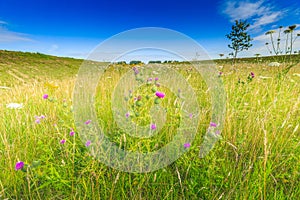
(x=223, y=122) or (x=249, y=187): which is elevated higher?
Answer: (x=223, y=122)

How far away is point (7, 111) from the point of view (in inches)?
88.4

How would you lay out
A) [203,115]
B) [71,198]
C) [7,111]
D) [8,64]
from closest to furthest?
[71,198]
[203,115]
[7,111]
[8,64]

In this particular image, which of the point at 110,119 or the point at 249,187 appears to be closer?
the point at 249,187

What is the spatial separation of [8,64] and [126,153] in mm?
9926

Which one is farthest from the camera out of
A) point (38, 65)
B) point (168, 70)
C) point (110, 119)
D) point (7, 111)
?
point (38, 65)

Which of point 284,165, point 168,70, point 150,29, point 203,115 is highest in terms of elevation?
point 150,29

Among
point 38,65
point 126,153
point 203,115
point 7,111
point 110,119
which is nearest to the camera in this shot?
point 126,153

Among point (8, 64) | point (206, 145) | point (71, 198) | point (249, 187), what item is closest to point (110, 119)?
point (71, 198)

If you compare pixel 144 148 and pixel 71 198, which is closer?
pixel 71 198

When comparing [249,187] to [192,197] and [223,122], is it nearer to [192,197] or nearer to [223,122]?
[192,197]

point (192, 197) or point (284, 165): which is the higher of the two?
point (284, 165)

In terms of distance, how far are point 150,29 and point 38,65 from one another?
11.1 metres

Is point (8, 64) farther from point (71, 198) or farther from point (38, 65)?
point (71, 198)

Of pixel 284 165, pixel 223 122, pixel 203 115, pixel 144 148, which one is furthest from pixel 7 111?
pixel 284 165
